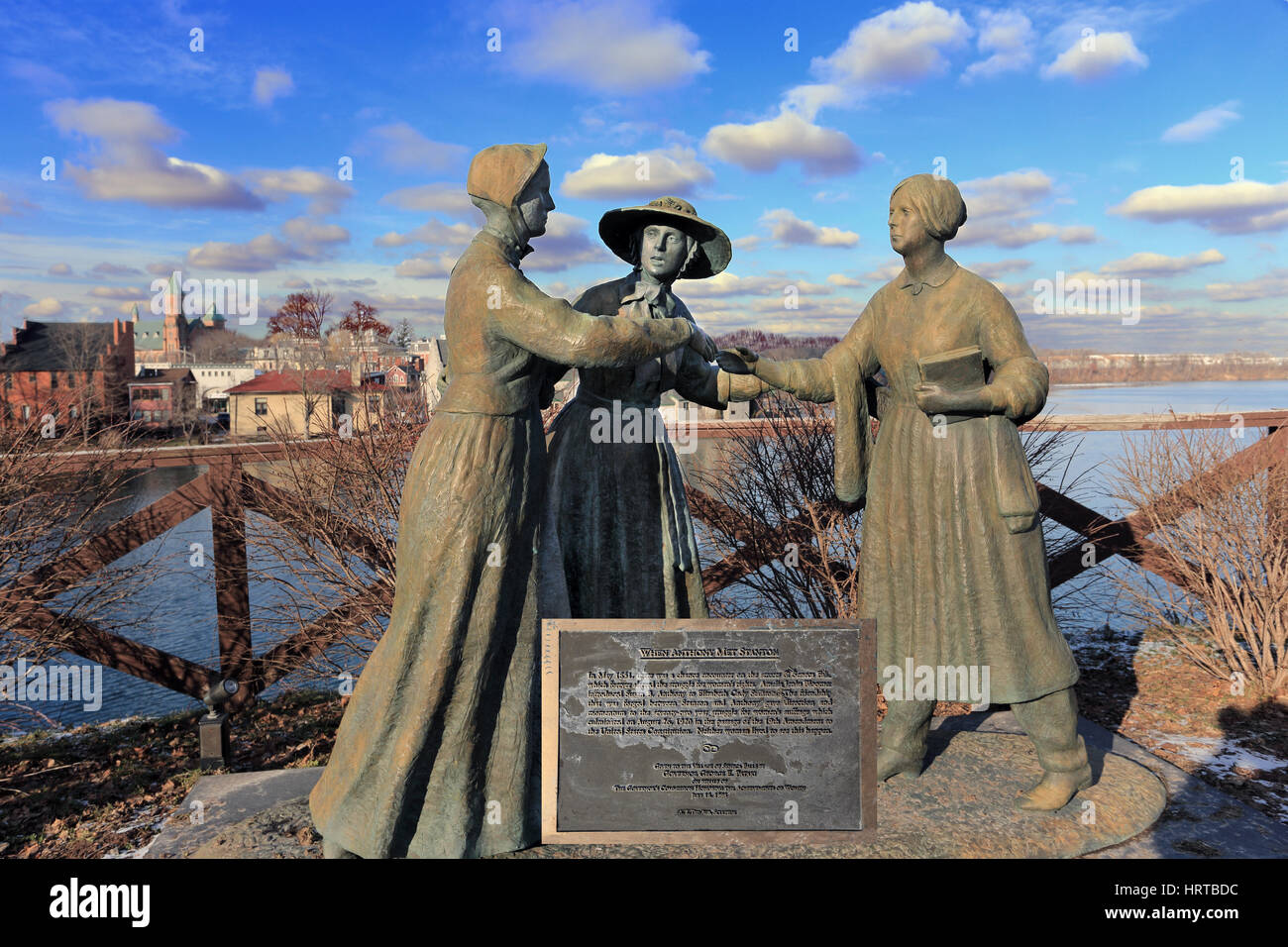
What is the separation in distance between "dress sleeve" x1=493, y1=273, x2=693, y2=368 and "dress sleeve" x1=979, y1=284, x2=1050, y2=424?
4.92 feet

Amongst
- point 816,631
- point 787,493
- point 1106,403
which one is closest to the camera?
point 816,631

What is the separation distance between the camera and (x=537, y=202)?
3172mm

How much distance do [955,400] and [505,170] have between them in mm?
2033

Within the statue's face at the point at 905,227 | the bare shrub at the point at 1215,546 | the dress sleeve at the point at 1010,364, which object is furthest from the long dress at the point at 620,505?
the bare shrub at the point at 1215,546

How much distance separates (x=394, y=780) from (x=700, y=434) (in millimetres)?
6941

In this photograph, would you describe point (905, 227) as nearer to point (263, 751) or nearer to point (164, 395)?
point (263, 751)

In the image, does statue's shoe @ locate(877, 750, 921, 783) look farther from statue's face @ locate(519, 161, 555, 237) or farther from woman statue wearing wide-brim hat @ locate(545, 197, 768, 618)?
statue's face @ locate(519, 161, 555, 237)

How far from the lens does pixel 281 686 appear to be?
9477 mm

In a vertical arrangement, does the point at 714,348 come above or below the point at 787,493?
above

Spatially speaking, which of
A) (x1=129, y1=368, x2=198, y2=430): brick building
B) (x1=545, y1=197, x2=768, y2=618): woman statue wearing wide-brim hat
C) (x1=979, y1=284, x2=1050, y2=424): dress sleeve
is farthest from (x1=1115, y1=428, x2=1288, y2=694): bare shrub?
(x1=129, y1=368, x2=198, y2=430): brick building

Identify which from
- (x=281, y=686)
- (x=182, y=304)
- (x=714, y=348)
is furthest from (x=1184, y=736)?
(x=182, y=304)

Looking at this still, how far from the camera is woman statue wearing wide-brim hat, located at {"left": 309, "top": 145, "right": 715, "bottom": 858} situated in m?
3.06

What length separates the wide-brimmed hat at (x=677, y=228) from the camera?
3.29 m

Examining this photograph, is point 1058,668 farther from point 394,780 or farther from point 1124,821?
point 394,780
